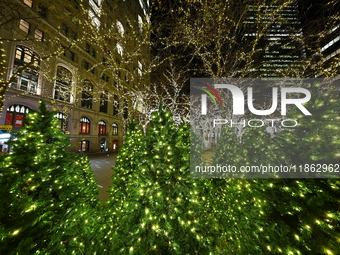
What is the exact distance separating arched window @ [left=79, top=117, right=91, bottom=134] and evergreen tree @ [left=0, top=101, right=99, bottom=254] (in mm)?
18416

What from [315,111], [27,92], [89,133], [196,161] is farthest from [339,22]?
[89,133]

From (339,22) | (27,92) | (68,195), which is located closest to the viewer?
(68,195)

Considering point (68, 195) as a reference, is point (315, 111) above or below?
above

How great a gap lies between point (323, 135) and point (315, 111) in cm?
43

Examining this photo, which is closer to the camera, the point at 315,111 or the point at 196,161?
the point at 315,111

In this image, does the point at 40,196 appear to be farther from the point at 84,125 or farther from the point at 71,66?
the point at 71,66

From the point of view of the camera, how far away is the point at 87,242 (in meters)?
2.63

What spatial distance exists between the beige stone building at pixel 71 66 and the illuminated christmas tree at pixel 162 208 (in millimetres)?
6838

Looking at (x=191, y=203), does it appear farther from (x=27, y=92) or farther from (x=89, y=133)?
(x=89, y=133)

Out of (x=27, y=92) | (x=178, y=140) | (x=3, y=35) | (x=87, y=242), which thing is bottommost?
(x=87, y=242)

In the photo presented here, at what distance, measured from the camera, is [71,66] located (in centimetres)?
1730

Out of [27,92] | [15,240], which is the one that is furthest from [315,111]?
[27,92]

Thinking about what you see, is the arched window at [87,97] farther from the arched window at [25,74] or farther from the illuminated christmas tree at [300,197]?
the illuminated christmas tree at [300,197]

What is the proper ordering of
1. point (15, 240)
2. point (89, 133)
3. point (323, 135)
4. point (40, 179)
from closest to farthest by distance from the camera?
point (15, 240), point (323, 135), point (40, 179), point (89, 133)
